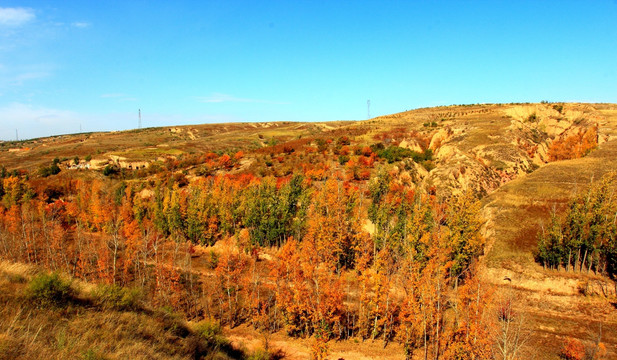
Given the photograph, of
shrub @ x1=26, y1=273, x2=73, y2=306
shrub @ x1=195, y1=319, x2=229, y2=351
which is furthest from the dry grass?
shrub @ x1=195, y1=319, x2=229, y2=351

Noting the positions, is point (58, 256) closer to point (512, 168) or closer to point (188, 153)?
point (188, 153)

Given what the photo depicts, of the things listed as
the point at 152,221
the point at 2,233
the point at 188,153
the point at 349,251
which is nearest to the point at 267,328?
the point at 349,251

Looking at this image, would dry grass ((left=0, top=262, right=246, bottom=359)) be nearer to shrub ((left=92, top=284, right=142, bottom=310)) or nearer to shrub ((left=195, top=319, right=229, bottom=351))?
shrub ((left=92, top=284, right=142, bottom=310))

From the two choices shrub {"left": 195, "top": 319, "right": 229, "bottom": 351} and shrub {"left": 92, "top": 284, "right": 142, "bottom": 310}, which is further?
shrub {"left": 195, "top": 319, "right": 229, "bottom": 351}

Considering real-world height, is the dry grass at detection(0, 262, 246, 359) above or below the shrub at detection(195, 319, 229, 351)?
above

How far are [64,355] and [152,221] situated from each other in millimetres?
64276

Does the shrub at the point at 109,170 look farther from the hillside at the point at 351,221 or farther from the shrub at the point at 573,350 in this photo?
the shrub at the point at 573,350

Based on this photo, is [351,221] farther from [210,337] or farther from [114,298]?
[114,298]

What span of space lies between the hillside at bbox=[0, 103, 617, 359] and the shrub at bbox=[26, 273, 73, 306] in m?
22.5

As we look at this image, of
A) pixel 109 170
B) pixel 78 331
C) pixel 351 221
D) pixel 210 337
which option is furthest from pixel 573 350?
pixel 109 170

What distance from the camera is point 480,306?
27797 millimetres

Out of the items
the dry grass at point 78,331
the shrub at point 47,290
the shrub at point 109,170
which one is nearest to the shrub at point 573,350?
the dry grass at point 78,331

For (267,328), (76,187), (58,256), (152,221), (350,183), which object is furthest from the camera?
(76,187)

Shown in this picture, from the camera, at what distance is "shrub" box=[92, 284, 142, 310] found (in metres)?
14.9
